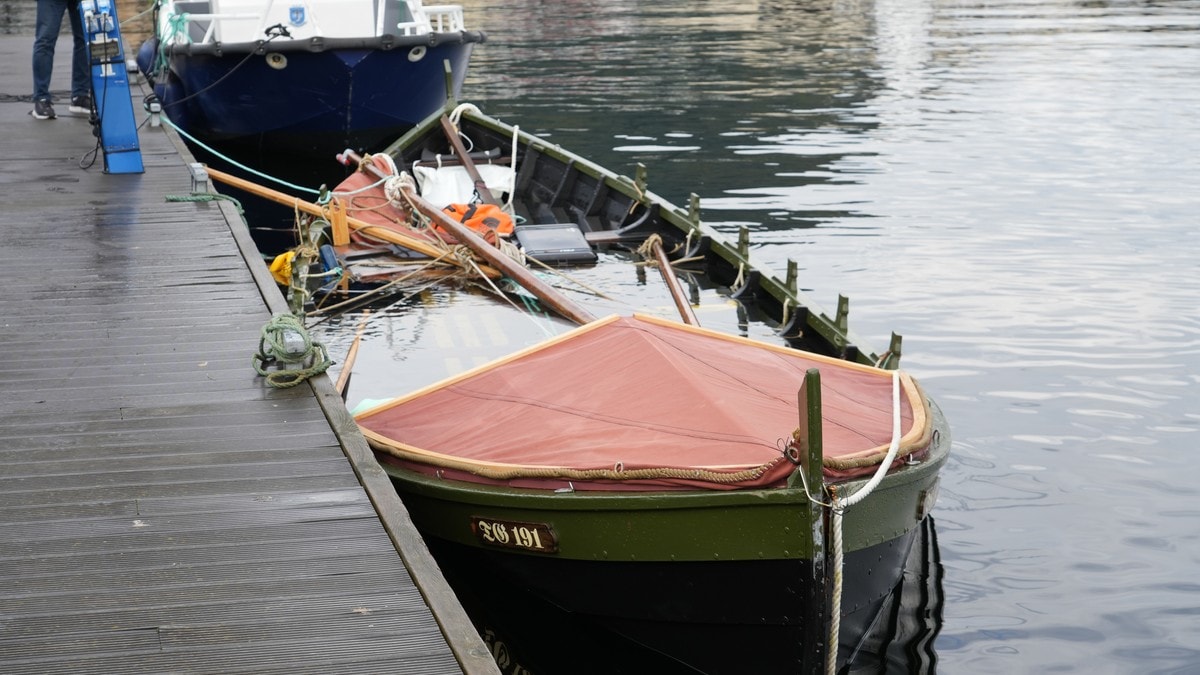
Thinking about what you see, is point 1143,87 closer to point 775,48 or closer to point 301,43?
point 775,48

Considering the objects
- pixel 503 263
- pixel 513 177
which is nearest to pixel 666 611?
pixel 503 263

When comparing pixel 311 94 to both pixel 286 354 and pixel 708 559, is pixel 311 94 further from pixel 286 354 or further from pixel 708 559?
pixel 708 559

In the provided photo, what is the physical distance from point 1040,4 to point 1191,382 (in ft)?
116

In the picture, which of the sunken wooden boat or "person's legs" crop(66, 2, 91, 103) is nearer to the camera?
the sunken wooden boat

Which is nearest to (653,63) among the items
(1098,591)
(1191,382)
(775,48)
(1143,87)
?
(775,48)

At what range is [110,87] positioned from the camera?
1096cm

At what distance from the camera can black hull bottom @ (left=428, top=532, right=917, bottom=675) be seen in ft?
15.9

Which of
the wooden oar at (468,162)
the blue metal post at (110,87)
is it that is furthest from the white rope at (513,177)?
the blue metal post at (110,87)

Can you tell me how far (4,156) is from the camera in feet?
40.7

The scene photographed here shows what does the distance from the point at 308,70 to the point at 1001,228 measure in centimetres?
925

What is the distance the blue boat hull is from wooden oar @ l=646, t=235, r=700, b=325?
7.46 m

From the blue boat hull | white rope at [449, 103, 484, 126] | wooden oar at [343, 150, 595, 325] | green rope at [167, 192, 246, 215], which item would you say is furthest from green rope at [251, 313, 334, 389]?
the blue boat hull

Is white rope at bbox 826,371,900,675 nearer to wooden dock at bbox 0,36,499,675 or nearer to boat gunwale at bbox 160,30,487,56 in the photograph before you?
wooden dock at bbox 0,36,499,675

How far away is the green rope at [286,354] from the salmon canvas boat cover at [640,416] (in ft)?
1.46
